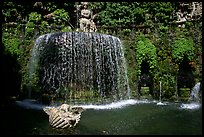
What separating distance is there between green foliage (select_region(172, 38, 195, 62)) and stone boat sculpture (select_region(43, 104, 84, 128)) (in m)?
7.77

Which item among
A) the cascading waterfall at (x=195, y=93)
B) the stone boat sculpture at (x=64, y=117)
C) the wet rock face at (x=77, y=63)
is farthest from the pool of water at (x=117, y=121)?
the wet rock face at (x=77, y=63)

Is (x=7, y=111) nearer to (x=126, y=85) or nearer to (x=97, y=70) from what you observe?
(x=97, y=70)

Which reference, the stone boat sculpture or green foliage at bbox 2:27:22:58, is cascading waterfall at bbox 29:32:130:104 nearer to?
green foliage at bbox 2:27:22:58

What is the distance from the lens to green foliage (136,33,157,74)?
15.2 meters

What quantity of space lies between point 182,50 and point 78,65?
16.3 ft

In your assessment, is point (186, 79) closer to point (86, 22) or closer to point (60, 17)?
point (86, 22)

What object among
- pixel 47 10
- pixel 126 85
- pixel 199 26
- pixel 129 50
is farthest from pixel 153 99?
pixel 47 10

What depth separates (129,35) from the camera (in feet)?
54.1

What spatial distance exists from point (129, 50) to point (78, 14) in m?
5.05

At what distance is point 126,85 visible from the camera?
1535cm

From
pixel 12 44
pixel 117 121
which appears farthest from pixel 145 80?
pixel 12 44

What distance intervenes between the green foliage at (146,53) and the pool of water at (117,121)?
3162 mm

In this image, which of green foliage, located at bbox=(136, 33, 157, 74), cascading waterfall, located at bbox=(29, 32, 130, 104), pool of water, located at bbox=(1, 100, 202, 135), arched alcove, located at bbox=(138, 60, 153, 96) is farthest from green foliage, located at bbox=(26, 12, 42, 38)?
arched alcove, located at bbox=(138, 60, 153, 96)

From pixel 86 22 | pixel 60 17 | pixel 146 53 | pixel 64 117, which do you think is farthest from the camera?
pixel 60 17
